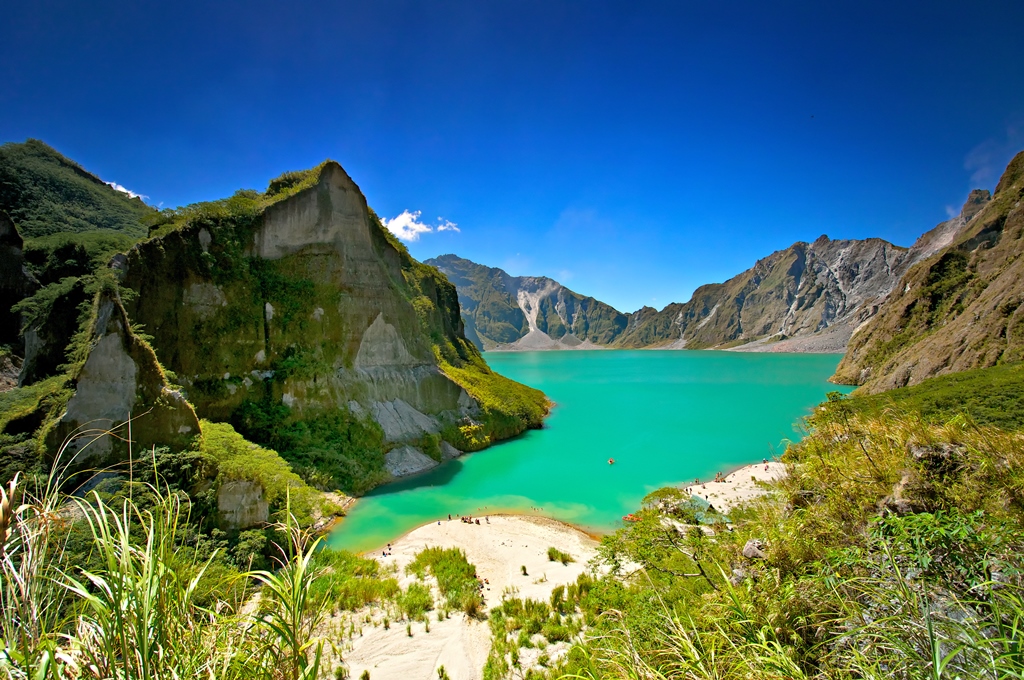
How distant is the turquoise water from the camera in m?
19.3

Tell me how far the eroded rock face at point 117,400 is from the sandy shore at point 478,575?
8.53m

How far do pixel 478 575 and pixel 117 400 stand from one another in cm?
1259

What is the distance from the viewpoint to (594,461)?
2725 cm

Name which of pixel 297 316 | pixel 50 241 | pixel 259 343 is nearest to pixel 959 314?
pixel 297 316

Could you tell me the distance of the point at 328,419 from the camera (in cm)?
2247

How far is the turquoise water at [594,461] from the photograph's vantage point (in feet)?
63.3

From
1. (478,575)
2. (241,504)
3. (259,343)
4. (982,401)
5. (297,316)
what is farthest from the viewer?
(297,316)

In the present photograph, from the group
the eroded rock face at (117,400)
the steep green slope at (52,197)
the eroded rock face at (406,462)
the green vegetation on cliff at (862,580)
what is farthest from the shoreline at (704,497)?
the steep green slope at (52,197)

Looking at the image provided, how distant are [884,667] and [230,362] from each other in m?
24.9

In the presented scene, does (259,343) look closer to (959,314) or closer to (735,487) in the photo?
(735,487)

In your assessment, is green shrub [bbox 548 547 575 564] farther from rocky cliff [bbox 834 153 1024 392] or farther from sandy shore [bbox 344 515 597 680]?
rocky cliff [bbox 834 153 1024 392]

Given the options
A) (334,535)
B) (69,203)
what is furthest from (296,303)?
(69,203)

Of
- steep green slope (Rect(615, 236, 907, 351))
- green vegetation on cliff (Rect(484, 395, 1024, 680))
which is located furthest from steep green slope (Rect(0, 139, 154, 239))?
steep green slope (Rect(615, 236, 907, 351))

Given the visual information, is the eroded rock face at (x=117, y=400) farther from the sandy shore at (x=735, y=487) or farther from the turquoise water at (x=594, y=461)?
the sandy shore at (x=735, y=487)
